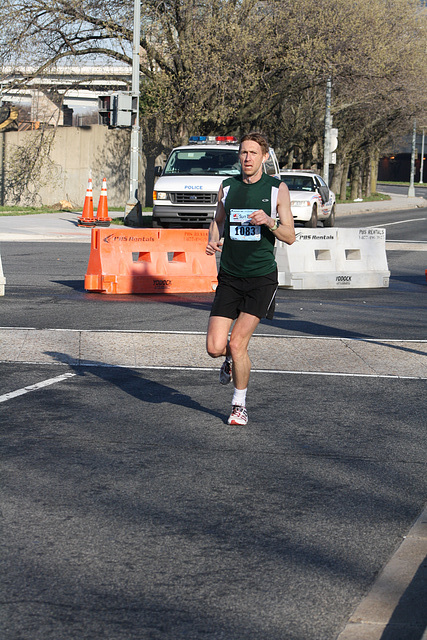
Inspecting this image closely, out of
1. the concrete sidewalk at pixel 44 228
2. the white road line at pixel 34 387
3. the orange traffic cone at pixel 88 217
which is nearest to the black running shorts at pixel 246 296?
the white road line at pixel 34 387

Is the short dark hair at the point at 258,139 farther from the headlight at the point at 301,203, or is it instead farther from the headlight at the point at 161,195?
the headlight at the point at 301,203

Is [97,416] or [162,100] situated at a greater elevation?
[162,100]

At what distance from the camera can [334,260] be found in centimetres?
1502

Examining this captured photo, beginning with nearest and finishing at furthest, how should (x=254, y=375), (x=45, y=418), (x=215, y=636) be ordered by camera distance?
(x=215, y=636) → (x=45, y=418) → (x=254, y=375)

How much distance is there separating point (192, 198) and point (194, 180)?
46cm

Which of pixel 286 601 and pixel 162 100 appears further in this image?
pixel 162 100

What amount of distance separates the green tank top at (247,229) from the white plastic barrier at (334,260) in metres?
7.94

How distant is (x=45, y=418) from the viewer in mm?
6594

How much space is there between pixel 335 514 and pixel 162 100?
28.2m

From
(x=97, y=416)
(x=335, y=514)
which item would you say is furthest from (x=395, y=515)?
(x=97, y=416)

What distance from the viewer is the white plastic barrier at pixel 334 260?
14.6m

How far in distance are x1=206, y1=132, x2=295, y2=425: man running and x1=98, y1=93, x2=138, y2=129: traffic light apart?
62.3 ft

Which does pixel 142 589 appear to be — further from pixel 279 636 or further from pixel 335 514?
pixel 335 514

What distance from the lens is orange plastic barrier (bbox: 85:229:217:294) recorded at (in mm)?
13266
